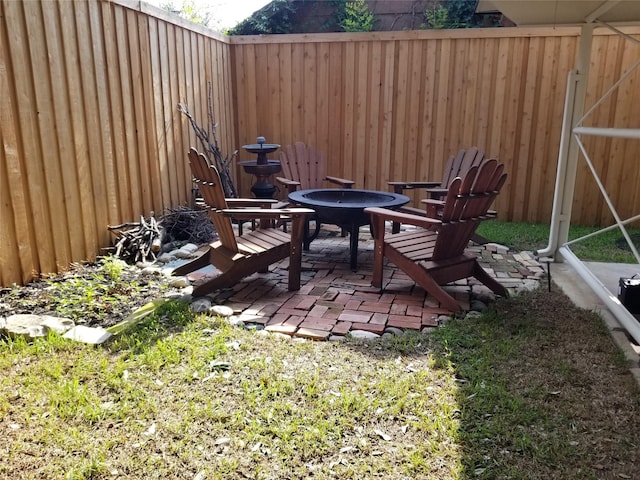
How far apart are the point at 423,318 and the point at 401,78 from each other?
12.0 feet

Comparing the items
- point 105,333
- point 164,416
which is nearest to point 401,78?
point 105,333

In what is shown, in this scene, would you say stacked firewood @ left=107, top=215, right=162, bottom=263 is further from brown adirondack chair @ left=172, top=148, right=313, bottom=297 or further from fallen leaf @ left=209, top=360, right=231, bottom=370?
fallen leaf @ left=209, top=360, right=231, bottom=370

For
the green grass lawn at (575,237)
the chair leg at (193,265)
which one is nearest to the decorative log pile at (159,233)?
the chair leg at (193,265)

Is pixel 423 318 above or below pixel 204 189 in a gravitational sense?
below

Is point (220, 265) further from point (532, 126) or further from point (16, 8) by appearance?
point (532, 126)

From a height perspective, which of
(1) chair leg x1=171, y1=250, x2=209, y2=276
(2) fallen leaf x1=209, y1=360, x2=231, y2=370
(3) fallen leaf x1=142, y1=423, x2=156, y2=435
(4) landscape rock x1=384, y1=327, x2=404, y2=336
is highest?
(1) chair leg x1=171, y1=250, x2=209, y2=276

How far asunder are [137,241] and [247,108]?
2870 millimetres

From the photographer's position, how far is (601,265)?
158 inches

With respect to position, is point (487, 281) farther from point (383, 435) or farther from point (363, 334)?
point (383, 435)

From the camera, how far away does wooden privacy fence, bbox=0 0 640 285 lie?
3164mm

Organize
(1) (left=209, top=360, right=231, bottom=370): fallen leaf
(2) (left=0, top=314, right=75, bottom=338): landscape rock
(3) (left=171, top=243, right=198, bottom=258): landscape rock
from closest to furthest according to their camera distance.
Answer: (1) (left=209, top=360, right=231, bottom=370): fallen leaf < (2) (left=0, top=314, right=75, bottom=338): landscape rock < (3) (left=171, top=243, right=198, bottom=258): landscape rock

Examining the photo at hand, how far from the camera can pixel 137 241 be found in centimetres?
396

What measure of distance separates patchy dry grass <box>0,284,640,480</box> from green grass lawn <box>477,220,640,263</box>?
1.95m

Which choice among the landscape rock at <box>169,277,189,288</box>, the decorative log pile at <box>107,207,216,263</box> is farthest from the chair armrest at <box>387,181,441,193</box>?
the landscape rock at <box>169,277,189,288</box>
